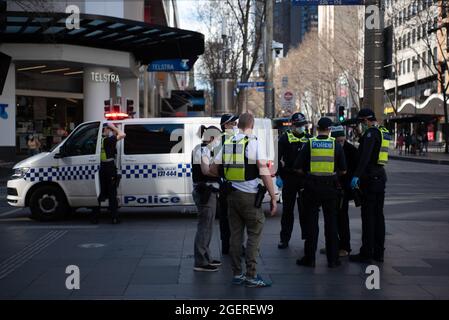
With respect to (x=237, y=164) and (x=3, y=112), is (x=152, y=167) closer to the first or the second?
(x=237, y=164)

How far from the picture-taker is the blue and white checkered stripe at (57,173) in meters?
12.4

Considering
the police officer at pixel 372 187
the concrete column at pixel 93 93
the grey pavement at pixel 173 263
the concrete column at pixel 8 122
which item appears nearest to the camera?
the grey pavement at pixel 173 263

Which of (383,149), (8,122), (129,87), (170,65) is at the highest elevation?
(170,65)

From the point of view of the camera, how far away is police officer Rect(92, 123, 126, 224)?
11766 mm

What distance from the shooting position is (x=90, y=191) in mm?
12406

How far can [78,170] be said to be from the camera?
1245cm

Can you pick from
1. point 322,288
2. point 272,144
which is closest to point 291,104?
point 272,144

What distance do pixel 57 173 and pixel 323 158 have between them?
20.8 ft

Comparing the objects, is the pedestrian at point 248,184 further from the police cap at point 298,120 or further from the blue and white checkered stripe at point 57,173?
the blue and white checkered stripe at point 57,173


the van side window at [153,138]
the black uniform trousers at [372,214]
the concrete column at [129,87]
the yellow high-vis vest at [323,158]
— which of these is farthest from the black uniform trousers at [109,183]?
the concrete column at [129,87]

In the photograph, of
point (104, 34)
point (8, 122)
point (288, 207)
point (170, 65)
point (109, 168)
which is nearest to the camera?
point (288, 207)

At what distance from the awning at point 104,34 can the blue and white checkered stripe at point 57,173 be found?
38.5 ft

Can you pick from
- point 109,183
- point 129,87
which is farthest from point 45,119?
point 109,183

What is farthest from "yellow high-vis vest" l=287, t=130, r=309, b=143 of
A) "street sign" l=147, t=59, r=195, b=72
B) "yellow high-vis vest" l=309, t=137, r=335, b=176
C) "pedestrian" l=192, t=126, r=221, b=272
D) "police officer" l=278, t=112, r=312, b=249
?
"street sign" l=147, t=59, r=195, b=72
